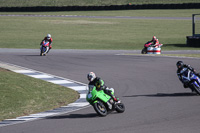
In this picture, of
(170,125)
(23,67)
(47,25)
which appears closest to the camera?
(170,125)

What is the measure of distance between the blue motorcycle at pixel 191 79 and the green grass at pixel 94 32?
2214 cm

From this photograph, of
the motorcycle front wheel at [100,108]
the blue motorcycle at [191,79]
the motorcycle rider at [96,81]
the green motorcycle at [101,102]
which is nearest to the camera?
the motorcycle front wheel at [100,108]

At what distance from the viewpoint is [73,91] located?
16484 mm

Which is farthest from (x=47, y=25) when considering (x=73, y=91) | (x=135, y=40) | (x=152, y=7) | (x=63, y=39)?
(x=73, y=91)

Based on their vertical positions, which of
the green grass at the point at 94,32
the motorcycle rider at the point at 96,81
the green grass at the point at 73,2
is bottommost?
the green grass at the point at 94,32

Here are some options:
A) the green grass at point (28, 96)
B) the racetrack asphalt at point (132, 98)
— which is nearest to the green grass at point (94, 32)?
the racetrack asphalt at point (132, 98)

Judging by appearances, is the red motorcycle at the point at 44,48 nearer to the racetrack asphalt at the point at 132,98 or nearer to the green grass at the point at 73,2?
the racetrack asphalt at the point at 132,98

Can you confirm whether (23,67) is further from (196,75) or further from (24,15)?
(24,15)

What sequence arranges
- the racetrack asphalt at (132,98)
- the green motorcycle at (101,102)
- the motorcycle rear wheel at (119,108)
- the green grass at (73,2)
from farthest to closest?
1. the green grass at (73,2)
2. the motorcycle rear wheel at (119,108)
3. the green motorcycle at (101,102)
4. the racetrack asphalt at (132,98)

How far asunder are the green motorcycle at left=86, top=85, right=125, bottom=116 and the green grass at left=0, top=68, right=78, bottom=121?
221 cm

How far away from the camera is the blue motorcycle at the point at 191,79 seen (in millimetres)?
14603

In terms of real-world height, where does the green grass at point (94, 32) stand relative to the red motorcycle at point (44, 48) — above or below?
below

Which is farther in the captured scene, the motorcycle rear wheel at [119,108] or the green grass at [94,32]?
the green grass at [94,32]

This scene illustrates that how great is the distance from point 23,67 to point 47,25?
33.9m
